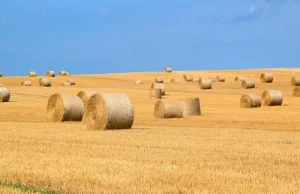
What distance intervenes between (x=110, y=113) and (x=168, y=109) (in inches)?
268

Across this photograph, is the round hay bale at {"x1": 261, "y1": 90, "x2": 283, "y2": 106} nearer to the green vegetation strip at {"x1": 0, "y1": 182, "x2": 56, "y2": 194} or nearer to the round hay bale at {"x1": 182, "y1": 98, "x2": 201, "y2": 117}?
the round hay bale at {"x1": 182, "y1": 98, "x2": 201, "y2": 117}

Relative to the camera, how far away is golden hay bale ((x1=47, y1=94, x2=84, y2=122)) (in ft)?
71.0

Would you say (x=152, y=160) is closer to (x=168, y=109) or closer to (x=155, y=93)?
(x=168, y=109)

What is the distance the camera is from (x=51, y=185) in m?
8.60

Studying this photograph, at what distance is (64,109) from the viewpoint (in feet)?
70.7

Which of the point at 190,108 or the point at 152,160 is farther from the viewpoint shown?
the point at 190,108

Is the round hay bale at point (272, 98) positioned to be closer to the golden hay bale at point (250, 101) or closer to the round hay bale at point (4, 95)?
the golden hay bale at point (250, 101)

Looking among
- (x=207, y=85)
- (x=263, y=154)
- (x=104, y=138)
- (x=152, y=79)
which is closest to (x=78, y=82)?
(x=152, y=79)

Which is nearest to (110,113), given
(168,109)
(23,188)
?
(168,109)

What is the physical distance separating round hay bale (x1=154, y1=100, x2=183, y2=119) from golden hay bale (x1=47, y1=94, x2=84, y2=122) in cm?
376

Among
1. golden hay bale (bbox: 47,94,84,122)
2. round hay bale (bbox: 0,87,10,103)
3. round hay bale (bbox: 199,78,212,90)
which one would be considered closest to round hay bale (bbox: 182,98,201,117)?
golden hay bale (bbox: 47,94,84,122)

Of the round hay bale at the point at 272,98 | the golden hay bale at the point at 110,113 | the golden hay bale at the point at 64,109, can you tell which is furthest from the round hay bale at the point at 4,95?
the golden hay bale at the point at 110,113

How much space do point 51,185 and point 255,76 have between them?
60.5m

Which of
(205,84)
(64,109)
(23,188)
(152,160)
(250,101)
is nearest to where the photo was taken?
(23,188)
